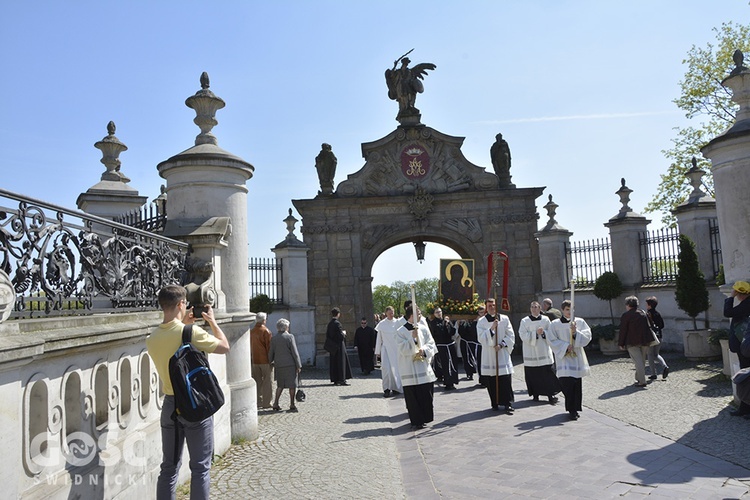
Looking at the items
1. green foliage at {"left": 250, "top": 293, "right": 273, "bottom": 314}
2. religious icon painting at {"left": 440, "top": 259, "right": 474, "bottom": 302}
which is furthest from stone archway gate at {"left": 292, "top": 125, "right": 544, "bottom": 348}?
religious icon painting at {"left": 440, "top": 259, "right": 474, "bottom": 302}

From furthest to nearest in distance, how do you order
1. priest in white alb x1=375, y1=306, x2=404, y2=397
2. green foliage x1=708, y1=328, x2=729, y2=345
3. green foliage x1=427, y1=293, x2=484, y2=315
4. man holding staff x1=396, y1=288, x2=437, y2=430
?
green foliage x1=427, y1=293, x2=484, y2=315 < priest in white alb x1=375, y1=306, x2=404, y2=397 < green foliage x1=708, y1=328, x2=729, y2=345 < man holding staff x1=396, y1=288, x2=437, y2=430

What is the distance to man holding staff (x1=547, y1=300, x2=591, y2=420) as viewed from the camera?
8609 mm

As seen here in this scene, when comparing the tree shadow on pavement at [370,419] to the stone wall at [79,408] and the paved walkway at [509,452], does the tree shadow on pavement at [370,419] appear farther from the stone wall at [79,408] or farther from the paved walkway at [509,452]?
the stone wall at [79,408]

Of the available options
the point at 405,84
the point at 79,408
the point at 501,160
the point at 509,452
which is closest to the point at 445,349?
the point at 509,452

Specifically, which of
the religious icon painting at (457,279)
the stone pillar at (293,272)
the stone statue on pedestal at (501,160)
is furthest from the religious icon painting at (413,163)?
the religious icon painting at (457,279)

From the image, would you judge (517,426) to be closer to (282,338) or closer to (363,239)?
(282,338)

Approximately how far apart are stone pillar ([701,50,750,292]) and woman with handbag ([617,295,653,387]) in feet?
9.10

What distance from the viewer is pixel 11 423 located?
293cm

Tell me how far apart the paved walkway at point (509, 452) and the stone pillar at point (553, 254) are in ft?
29.9

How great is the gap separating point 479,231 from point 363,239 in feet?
13.6

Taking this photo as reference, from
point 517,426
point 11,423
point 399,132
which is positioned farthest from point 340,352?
point 11,423

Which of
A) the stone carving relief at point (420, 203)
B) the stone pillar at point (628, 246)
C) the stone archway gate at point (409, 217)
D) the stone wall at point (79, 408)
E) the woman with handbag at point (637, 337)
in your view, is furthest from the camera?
the stone carving relief at point (420, 203)

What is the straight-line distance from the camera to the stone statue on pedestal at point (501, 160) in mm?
21109

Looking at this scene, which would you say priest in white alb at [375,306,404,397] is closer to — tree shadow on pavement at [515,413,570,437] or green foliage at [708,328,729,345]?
tree shadow on pavement at [515,413,570,437]
